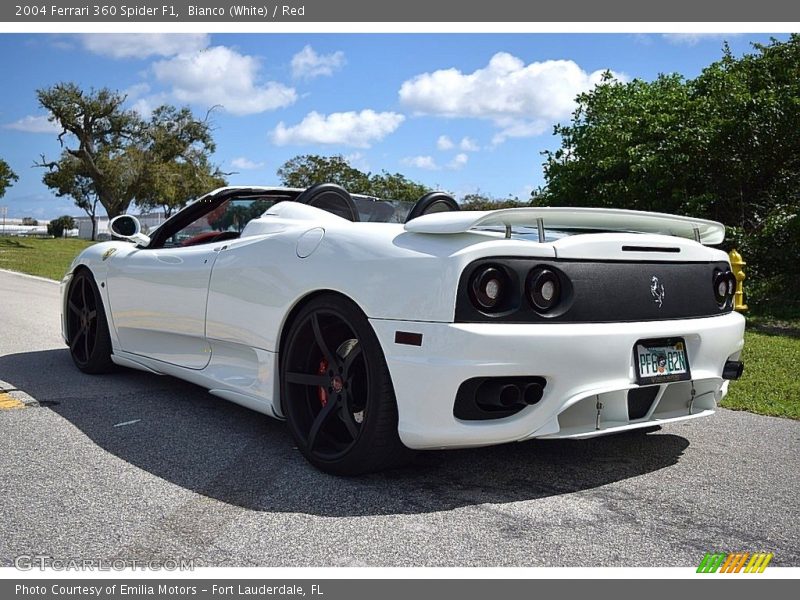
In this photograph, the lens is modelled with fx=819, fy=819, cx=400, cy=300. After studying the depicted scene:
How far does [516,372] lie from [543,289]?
0.36m

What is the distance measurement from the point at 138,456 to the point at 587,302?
86.7 inches

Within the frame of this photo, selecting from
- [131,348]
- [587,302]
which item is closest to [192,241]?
[131,348]

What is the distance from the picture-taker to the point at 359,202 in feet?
15.0

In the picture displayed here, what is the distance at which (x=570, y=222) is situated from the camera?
12.2ft

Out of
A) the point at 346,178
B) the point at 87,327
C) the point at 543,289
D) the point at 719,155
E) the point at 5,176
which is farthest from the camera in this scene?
the point at 5,176

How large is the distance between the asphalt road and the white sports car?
0.91 ft

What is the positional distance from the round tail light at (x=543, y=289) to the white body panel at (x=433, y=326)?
8 cm

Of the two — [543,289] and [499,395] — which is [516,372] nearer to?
[499,395]

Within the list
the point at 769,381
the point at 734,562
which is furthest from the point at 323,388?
the point at 769,381

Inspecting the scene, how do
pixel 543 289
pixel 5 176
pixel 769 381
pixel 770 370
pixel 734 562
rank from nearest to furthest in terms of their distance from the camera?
pixel 734 562, pixel 543 289, pixel 769 381, pixel 770 370, pixel 5 176

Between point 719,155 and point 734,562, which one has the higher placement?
point 719,155

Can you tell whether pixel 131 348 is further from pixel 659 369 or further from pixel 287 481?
pixel 659 369

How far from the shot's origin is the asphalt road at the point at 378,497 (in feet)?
9.21

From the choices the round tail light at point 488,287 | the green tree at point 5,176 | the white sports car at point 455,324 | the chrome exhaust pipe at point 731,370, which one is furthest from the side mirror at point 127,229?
the green tree at point 5,176
